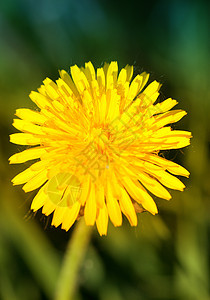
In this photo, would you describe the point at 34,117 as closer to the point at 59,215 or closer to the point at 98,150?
the point at 98,150

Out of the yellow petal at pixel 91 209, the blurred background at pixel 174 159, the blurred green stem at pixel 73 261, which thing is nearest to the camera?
the yellow petal at pixel 91 209

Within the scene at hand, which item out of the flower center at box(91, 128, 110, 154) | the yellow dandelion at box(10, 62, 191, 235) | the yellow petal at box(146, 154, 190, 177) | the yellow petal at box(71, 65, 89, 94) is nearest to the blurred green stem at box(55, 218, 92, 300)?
the yellow dandelion at box(10, 62, 191, 235)

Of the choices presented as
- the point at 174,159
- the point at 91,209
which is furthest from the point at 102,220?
the point at 174,159

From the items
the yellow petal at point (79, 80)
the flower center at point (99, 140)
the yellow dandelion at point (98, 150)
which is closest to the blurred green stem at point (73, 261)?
the yellow dandelion at point (98, 150)

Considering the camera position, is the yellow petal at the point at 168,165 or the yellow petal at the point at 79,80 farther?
the yellow petal at the point at 79,80

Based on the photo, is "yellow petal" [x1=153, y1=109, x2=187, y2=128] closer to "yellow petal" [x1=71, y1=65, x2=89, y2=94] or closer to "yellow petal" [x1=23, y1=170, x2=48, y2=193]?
"yellow petal" [x1=71, y1=65, x2=89, y2=94]

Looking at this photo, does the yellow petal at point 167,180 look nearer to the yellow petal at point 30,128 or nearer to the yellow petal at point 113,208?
the yellow petal at point 113,208
